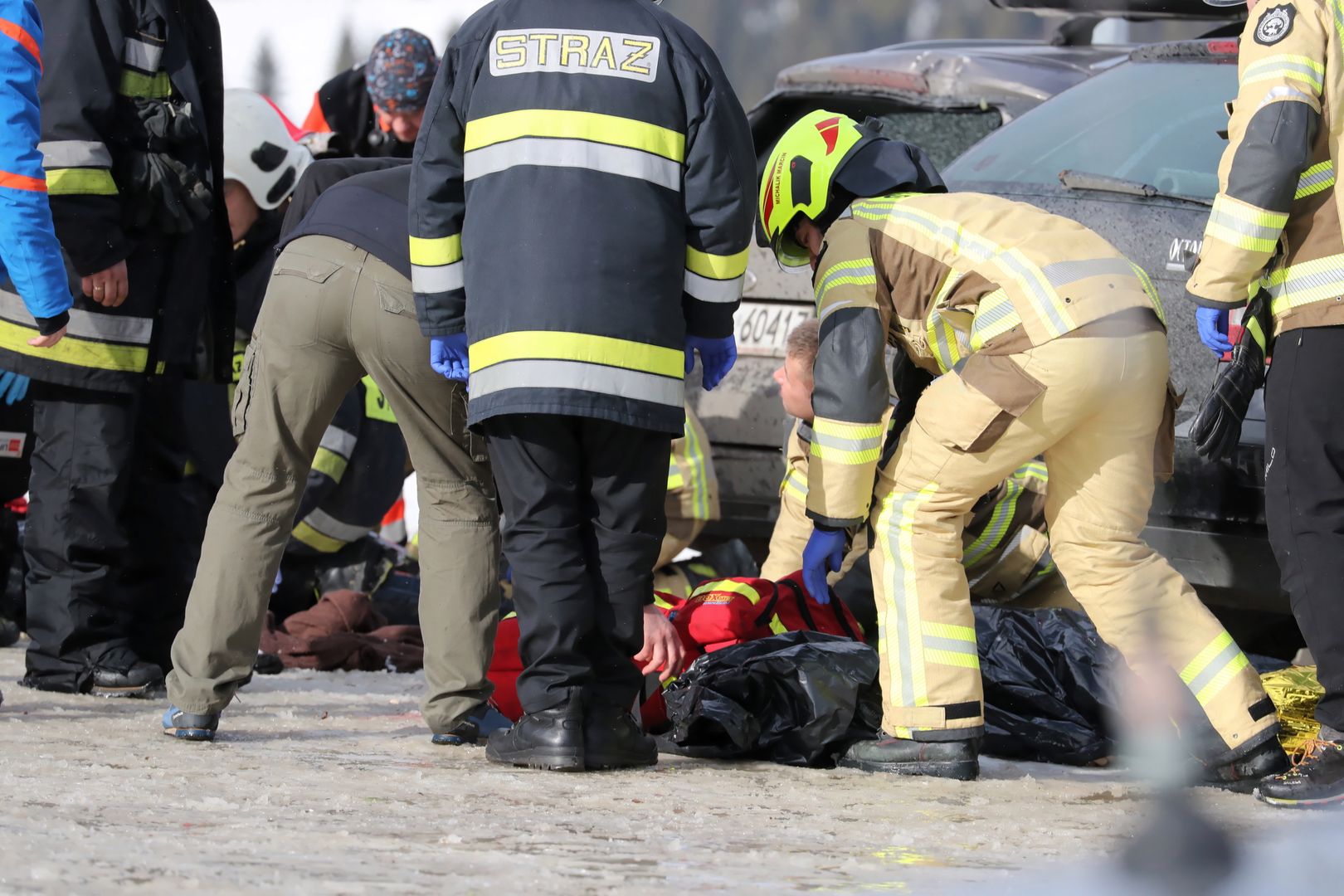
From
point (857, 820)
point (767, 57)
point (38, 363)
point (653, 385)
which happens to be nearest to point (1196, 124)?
point (653, 385)

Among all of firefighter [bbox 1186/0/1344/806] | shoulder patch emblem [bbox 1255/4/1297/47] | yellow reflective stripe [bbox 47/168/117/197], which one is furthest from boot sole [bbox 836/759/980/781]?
yellow reflective stripe [bbox 47/168/117/197]

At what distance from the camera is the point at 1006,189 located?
5.36 meters

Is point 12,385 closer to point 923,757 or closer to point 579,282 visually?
point 579,282

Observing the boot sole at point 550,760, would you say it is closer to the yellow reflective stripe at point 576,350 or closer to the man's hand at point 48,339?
the yellow reflective stripe at point 576,350

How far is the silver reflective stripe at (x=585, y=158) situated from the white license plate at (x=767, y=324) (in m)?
2.40

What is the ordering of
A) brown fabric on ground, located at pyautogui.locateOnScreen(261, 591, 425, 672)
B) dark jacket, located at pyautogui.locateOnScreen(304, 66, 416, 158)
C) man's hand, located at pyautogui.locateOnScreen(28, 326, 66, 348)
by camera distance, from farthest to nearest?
dark jacket, located at pyautogui.locateOnScreen(304, 66, 416, 158)
brown fabric on ground, located at pyautogui.locateOnScreen(261, 591, 425, 672)
man's hand, located at pyautogui.locateOnScreen(28, 326, 66, 348)

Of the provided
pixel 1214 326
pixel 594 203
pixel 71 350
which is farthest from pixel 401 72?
pixel 1214 326

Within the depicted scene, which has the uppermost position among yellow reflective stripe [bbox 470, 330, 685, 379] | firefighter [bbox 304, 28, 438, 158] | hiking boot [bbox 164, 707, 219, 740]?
firefighter [bbox 304, 28, 438, 158]

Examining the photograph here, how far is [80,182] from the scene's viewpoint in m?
4.69

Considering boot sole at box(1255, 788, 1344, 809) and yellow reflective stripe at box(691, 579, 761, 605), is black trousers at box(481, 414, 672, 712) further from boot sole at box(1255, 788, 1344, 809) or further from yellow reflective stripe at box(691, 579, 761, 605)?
boot sole at box(1255, 788, 1344, 809)

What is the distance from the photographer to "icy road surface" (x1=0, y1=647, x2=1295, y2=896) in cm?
246

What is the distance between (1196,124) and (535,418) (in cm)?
265

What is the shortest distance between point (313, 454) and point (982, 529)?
1.92 metres

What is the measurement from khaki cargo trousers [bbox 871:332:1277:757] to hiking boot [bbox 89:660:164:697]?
2.16 meters
